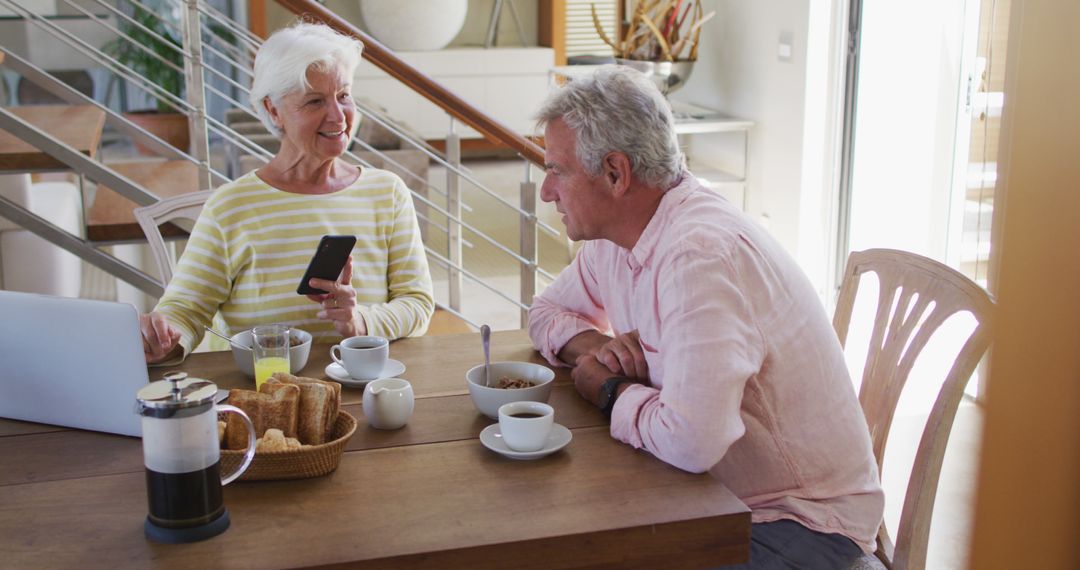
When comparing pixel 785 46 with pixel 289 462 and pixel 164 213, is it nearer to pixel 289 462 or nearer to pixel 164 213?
pixel 164 213

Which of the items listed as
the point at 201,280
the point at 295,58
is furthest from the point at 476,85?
the point at 201,280

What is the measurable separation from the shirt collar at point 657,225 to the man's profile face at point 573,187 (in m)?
0.07

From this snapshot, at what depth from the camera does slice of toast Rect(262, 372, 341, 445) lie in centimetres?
131

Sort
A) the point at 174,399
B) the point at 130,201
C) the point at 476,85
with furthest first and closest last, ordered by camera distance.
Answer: the point at 476,85, the point at 130,201, the point at 174,399

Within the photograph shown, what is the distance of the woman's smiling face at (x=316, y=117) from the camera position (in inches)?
79.5

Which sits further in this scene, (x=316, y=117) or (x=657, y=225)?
(x=316, y=117)

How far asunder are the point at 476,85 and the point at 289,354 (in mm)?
4841

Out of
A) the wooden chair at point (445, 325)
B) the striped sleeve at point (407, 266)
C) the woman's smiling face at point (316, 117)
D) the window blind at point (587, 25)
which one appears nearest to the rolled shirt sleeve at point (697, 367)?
the striped sleeve at point (407, 266)

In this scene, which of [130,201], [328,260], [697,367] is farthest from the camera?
[130,201]

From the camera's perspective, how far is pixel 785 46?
4516 millimetres

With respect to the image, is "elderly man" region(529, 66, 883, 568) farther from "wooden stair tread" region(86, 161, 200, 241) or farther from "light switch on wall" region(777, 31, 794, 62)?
"light switch on wall" region(777, 31, 794, 62)

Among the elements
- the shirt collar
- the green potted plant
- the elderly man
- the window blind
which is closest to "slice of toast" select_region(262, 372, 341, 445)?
the elderly man

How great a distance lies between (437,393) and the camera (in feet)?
5.20

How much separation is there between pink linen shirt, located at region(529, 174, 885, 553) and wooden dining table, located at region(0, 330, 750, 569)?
8 centimetres
